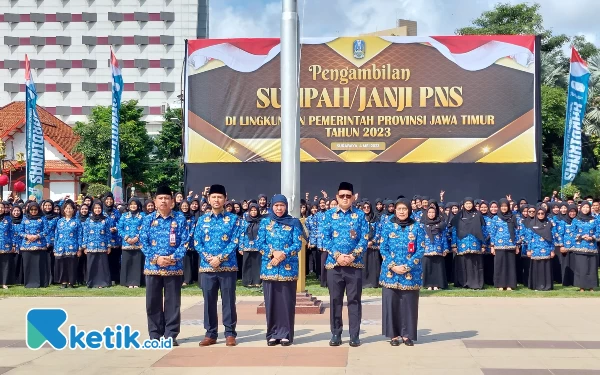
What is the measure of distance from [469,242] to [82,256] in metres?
7.11

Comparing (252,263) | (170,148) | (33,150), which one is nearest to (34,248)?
(252,263)

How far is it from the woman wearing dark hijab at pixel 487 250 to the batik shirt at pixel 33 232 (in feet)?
25.5

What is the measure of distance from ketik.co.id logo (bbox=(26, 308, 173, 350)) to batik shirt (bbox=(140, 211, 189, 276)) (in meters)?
0.73

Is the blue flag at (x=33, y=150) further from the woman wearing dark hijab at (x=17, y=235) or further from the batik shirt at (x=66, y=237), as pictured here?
the batik shirt at (x=66, y=237)

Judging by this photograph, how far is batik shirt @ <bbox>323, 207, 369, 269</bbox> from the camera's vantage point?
27.2ft

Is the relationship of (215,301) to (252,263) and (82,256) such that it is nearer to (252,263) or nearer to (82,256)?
(252,263)

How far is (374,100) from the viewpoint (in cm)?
1973

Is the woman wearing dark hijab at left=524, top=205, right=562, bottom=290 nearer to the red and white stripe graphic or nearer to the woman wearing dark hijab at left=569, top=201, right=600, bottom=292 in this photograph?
the woman wearing dark hijab at left=569, top=201, right=600, bottom=292

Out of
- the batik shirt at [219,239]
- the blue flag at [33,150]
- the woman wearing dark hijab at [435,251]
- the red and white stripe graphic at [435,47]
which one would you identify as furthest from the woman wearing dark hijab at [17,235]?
the red and white stripe graphic at [435,47]

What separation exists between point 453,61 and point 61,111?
48537mm

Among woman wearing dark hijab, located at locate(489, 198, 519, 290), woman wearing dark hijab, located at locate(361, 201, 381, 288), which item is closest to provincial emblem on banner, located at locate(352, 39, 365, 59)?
woman wearing dark hijab, located at locate(361, 201, 381, 288)

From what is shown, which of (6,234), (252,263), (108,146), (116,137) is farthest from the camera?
(108,146)

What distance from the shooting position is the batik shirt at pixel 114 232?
1424 centimetres

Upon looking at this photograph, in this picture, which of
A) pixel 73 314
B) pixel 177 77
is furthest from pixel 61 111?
pixel 73 314
